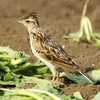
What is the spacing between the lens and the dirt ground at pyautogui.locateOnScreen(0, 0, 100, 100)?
1116 centimetres

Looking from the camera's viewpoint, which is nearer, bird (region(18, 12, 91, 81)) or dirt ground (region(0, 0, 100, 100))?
bird (region(18, 12, 91, 81))

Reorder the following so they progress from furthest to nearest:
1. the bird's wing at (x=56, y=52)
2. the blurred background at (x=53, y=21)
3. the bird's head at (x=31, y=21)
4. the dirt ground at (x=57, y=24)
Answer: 1. the blurred background at (x=53, y=21)
2. the dirt ground at (x=57, y=24)
3. the bird's head at (x=31, y=21)
4. the bird's wing at (x=56, y=52)

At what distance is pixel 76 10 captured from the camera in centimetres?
1678

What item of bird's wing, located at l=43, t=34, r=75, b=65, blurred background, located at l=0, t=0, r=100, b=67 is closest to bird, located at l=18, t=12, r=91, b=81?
bird's wing, located at l=43, t=34, r=75, b=65

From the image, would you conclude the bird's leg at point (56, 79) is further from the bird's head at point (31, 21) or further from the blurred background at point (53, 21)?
the blurred background at point (53, 21)

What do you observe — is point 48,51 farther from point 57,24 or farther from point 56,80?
point 57,24

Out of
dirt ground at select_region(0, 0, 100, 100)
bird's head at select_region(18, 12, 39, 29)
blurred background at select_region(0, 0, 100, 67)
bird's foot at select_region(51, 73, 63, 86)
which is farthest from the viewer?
blurred background at select_region(0, 0, 100, 67)

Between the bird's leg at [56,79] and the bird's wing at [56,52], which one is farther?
the bird's leg at [56,79]

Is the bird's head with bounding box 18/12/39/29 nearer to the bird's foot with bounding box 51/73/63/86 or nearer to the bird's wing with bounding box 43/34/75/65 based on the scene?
the bird's wing with bounding box 43/34/75/65

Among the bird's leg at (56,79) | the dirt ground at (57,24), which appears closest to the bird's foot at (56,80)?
the bird's leg at (56,79)

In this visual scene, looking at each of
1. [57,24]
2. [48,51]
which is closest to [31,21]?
[48,51]

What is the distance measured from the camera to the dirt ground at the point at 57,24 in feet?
36.6

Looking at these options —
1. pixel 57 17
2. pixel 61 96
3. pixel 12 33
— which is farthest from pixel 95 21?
pixel 61 96

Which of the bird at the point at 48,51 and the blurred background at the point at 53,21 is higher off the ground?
the blurred background at the point at 53,21
